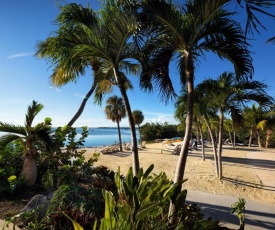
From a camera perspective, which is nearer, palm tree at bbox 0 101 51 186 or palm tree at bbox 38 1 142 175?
palm tree at bbox 38 1 142 175

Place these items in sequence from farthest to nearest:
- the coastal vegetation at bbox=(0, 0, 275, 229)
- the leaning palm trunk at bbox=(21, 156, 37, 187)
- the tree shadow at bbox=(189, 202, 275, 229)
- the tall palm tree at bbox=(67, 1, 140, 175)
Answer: the leaning palm trunk at bbox=(21, 156, 37, 187) < the tree shadow at bbox=(189, 202, 275, 229) < the tall palm tree at bbox=(67, 1, 140, 175) < the coastal vegetation at bbox=(0, 0, 275, 229)

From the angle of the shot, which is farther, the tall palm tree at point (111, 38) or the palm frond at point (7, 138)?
the palm frond at point (7, 138)

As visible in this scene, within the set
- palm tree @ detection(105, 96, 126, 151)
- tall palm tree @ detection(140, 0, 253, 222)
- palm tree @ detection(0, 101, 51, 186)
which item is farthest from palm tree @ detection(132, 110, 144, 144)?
tall palm tree @ detection(140, 0, 253, 222)

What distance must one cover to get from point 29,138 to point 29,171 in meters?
0.85

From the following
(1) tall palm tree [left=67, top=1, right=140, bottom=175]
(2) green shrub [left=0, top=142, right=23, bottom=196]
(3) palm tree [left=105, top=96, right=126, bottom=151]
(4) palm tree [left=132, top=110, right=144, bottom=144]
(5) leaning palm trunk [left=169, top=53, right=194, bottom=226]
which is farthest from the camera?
(4) palm tree [left=132, top=110, right=144, bottom=144]

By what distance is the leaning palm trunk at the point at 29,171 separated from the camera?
550cm

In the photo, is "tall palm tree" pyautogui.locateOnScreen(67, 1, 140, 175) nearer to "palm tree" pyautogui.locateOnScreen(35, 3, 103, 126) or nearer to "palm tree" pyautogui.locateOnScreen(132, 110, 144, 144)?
"palm tree" pyautogui.locateOnScreen(35, 3, 103, 126)

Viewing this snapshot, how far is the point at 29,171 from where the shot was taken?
18.1 feet

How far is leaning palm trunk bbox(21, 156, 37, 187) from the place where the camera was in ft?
18.1

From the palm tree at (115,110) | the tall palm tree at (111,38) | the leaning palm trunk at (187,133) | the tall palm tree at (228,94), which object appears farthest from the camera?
the palm tree at (115,110)

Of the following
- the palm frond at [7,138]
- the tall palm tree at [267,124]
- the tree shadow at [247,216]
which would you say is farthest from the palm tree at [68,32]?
the tall palm tree at [267,124]

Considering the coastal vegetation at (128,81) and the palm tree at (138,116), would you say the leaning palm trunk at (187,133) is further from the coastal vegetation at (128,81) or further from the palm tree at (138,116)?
the palm tree at (138,116)

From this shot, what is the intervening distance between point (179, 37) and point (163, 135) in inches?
1619

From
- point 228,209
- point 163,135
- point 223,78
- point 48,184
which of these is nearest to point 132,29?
point 48,184
